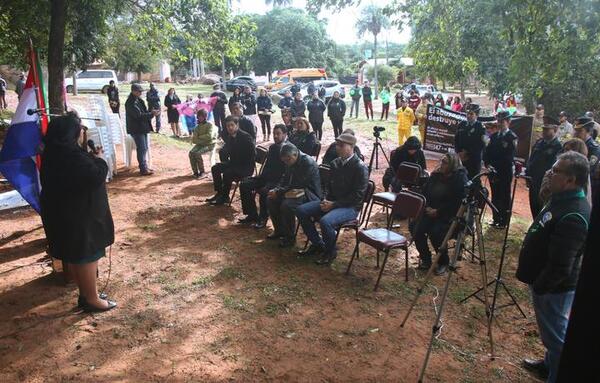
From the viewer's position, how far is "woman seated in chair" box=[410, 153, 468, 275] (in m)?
5.68

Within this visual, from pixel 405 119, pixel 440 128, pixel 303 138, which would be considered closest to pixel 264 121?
pixel 405 119

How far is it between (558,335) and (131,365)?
3.25 m

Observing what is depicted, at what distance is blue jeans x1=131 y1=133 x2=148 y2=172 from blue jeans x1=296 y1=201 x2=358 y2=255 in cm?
512

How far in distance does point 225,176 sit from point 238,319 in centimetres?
402

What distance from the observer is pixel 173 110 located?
51.7ft

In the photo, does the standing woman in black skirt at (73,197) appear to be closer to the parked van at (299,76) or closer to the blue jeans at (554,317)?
the blue jeans at (554,317)

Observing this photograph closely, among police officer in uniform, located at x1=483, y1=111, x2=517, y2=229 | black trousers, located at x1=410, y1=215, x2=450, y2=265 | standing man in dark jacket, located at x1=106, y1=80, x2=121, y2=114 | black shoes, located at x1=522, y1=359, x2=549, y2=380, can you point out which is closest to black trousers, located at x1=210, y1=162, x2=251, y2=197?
black trousers, located at x1=410, y1=215, x2=450, y2=265

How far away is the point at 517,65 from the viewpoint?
5.88m

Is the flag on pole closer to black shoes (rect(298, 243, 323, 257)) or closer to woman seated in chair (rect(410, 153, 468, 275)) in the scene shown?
black shoes (rect(298, 243, 323, 257))

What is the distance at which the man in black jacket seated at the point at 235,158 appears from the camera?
803 cm

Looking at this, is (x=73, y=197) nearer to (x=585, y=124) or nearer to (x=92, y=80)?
(x=585, y=124)

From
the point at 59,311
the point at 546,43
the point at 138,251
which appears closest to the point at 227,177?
the point at 138,251

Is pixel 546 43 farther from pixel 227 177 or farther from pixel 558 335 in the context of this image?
pixel 227 177

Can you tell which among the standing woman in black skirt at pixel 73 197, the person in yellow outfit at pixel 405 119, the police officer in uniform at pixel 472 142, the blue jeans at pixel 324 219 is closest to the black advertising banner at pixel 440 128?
the person in yellow outfit at pixel 405 119
